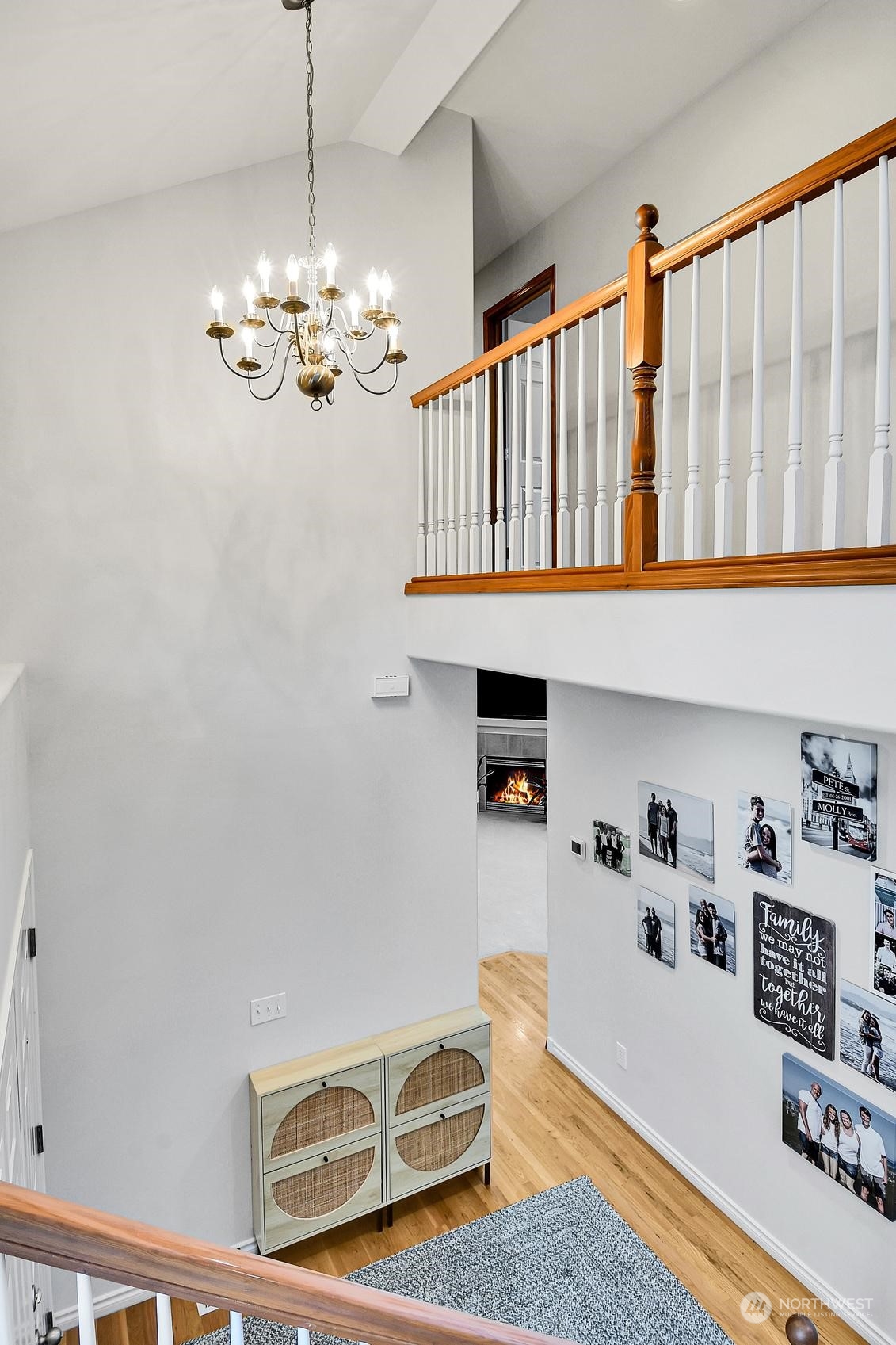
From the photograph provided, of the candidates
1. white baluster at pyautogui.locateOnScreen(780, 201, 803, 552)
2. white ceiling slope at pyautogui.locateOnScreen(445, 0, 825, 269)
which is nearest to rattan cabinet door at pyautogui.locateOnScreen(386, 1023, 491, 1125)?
white baluster at pyautogui.locateOnScreen(780, 201, 803, 552)

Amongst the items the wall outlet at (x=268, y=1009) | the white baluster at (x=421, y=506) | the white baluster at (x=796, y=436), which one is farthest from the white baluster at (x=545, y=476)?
the wall outlet at (x=268, y=1009)

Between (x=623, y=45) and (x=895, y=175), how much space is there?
1.28 meters

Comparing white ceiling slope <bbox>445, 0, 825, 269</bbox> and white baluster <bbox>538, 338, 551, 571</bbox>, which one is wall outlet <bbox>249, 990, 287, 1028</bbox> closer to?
white baluster <bbox>538, 338, 551, 571</bbox>

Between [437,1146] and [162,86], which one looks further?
[437,1146]

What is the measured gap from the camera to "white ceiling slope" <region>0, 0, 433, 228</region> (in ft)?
6.13

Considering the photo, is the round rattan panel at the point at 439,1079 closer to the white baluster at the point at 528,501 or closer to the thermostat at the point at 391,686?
the thermostat at the point at 391,686

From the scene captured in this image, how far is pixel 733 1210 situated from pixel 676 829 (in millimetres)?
1692

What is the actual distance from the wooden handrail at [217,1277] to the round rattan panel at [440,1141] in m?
2.82

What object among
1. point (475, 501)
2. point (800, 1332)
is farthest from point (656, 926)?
point (475, 501)

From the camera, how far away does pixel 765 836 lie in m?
3.11

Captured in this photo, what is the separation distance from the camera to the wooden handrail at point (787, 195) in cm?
142

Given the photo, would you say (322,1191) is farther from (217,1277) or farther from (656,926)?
(217,1277)

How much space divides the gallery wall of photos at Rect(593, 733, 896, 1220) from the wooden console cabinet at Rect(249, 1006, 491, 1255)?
4.16 feet

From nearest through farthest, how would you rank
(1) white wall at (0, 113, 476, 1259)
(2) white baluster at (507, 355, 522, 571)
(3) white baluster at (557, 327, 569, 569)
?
(3) white baluster at (557, 327, 569, 569)
(2) white baluster at (507, 355, 522, 571)
(1) white wall at (0, 113, 476, 1259)
